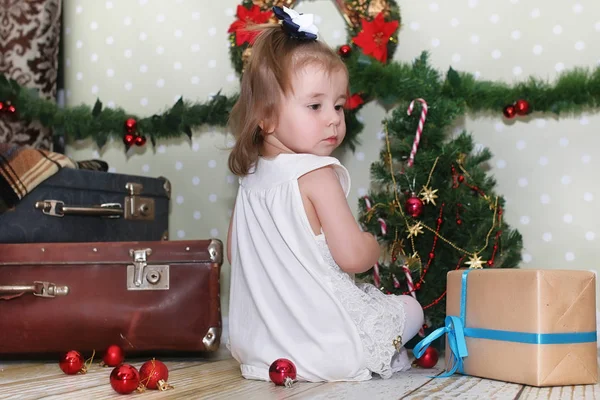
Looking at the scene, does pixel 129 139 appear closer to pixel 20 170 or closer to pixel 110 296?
pixel 20 170

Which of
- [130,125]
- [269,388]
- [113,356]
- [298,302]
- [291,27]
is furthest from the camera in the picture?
[130,125]

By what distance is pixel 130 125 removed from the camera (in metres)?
2.79

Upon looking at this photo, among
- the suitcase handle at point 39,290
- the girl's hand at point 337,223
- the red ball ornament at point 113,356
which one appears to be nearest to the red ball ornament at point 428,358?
the girl's hand at point 337,223

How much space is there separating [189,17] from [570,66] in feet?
4.45

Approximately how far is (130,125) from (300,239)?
1.28 m

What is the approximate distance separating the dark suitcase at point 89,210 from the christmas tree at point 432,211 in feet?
2.42

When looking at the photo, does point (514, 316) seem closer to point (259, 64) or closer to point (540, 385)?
point (540, 385)

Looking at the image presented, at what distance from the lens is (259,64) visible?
1.83m

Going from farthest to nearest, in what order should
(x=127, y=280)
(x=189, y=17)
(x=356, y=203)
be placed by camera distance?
1. (x=189, y=17)
2. (x=356, y=203)
3. (x=127, y=280)

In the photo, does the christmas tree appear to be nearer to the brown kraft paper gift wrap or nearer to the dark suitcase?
the brown kraft paper gift wrap

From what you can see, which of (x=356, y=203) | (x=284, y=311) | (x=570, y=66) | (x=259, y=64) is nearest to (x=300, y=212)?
(x=284, y=311)

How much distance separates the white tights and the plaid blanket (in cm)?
109

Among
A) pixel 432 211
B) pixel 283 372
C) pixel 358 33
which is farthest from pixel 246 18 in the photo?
pixel 283 372

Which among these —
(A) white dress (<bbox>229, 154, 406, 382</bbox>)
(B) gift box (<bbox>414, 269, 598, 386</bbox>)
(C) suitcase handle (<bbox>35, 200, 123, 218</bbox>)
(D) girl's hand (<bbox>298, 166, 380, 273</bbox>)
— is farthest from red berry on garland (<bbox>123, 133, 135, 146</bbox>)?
(B) gift box (<bbox>414, 269, 598, 386</bbox>)
